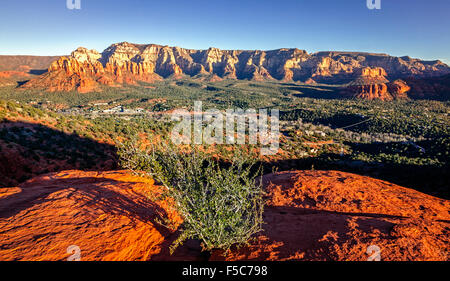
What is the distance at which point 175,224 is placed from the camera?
7.41m

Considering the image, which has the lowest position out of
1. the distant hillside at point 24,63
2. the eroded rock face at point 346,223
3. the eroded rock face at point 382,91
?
the eroded rock face at point 346,223

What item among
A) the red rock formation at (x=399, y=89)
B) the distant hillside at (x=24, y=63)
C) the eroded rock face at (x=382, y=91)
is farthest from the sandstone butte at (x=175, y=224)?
the distant hillside at (x=24, y=63)

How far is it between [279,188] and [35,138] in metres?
24.3

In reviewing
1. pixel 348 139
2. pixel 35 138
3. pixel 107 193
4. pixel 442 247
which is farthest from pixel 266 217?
pixel 348 139

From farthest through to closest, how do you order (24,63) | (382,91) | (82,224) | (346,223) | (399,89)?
1. (24,63)
2. (382,91)
3. (399,89)
4. (346,223)
5. (82,224)

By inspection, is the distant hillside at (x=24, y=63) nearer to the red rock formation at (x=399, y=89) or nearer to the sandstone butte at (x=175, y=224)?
the sandstone butte at (x=175, y=224)

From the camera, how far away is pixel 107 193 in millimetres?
8570

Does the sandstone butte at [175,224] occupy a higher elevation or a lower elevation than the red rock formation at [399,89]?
lower

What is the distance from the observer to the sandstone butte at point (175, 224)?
5.00 metres

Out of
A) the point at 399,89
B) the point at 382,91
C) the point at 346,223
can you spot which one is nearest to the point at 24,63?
the point at 346,223

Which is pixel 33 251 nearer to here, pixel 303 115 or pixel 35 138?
pixel 35 138

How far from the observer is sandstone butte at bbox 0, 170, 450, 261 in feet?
16.4

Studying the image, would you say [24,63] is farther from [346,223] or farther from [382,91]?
[382,91]

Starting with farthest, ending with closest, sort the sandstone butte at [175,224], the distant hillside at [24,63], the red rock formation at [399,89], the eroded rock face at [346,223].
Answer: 1. the distant hillside at [24,63]
2. the red rock formation at [399,89]
3. the eroded rock face at [346,223]
4. the sandstone butte at [175,224]
